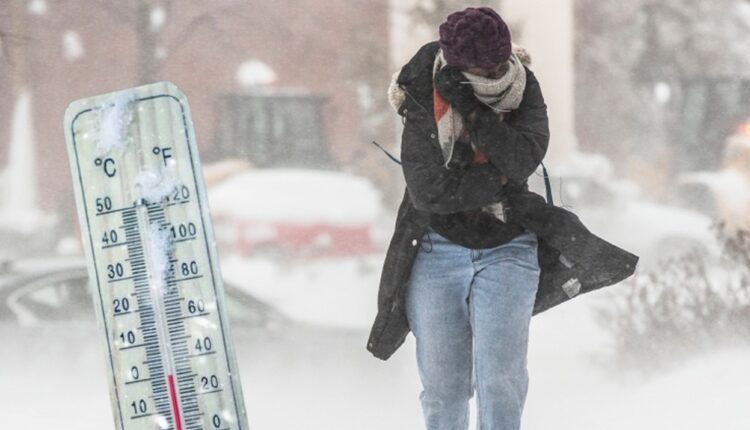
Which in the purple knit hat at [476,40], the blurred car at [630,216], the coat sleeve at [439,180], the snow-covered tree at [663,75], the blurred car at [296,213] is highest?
the snow-covered tree at [663,75]

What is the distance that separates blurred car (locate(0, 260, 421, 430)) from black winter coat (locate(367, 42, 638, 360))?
2.78 meters

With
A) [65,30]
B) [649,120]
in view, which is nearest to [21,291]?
[65,30]

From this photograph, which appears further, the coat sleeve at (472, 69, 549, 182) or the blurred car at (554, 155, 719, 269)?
the blurred car at (554, 155, 719, 269)

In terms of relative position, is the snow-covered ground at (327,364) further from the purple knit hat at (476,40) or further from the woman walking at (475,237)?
the purple knit hat at (476,40)

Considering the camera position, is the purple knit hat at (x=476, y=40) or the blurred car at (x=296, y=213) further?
the blurred car at (x=296, y=213)

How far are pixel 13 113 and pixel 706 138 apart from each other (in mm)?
3453

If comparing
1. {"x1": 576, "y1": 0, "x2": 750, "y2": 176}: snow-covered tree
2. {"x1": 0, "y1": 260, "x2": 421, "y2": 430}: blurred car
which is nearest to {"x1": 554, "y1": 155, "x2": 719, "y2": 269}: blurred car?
{"x1": 576, "y1": 0, "x2": 750, "y2": 176}: snow-covered tree

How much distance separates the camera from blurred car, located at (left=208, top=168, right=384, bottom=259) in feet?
18.1

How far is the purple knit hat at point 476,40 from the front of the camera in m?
2.57

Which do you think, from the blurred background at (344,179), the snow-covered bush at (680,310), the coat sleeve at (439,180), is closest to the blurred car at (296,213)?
the blurred background at (344,179)

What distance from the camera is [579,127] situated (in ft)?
18.2

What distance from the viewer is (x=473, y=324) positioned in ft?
8.97

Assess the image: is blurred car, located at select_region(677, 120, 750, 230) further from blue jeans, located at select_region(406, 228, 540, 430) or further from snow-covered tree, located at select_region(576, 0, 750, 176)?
blue jeans, located at select_region(406, 228, 540, 430)

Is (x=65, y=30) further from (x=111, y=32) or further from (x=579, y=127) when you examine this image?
(x=579, y=127)
